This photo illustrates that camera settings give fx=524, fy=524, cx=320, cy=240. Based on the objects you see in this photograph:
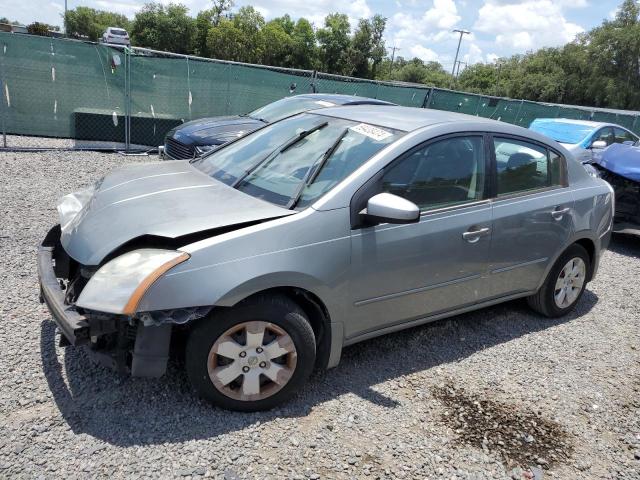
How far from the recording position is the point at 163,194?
10.6 feet

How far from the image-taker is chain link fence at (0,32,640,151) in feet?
32.6

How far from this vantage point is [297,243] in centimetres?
285

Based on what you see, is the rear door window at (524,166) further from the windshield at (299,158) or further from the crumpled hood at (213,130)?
the crumpled hood at (213,130)

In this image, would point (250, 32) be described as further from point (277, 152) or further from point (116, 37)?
point (277, 152)

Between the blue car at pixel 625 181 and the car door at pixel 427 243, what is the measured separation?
4393 mm

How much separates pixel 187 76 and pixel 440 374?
9585mm

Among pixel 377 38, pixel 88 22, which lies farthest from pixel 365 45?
pixel 88 22

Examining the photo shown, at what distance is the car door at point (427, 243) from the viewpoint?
10.3 feet

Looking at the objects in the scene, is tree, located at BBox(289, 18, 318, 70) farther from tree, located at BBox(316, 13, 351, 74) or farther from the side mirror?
the side mirror

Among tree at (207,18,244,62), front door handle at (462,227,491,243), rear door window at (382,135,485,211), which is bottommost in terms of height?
front door handle at (462,227,491,243)

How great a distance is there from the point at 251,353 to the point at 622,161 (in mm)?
6491

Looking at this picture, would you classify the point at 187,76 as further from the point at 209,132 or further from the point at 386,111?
the point at 386,111

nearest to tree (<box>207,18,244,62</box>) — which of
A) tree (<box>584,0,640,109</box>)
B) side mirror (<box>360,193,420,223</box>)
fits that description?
tree (<box>584,0,640,109</box>)

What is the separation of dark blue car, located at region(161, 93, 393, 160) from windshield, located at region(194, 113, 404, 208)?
354 centimetres
